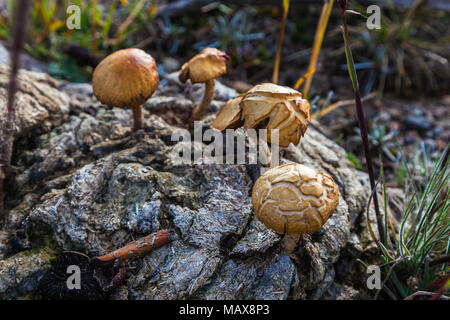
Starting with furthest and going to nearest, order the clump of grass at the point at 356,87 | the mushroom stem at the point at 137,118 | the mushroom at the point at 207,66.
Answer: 1. the mushroom stem at the point at 137,118
2. the mushroom at the point at 207,66
3. the clump of grass at the point at 356,87

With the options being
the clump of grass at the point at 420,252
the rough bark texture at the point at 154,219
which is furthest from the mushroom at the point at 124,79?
the clump of grass at the point at 420,252

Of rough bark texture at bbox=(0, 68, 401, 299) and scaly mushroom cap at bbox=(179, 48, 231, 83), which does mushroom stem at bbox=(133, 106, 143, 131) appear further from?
scaly mushroom cap at bbox=(179, 48, 231, 83)

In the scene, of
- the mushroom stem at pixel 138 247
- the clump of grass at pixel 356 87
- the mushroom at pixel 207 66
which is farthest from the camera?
the mushroom at pixel 207 66

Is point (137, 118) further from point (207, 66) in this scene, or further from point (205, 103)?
point (207, 66)

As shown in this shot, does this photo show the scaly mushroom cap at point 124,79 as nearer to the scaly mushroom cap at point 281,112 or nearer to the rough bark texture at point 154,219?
the rough bark texture at point 154,219

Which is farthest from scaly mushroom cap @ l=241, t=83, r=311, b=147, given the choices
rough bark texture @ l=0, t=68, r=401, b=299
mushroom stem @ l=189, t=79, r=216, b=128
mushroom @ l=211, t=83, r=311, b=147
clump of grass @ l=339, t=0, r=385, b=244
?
mushroom stem @ l=189, t=79, r=216, b=128
